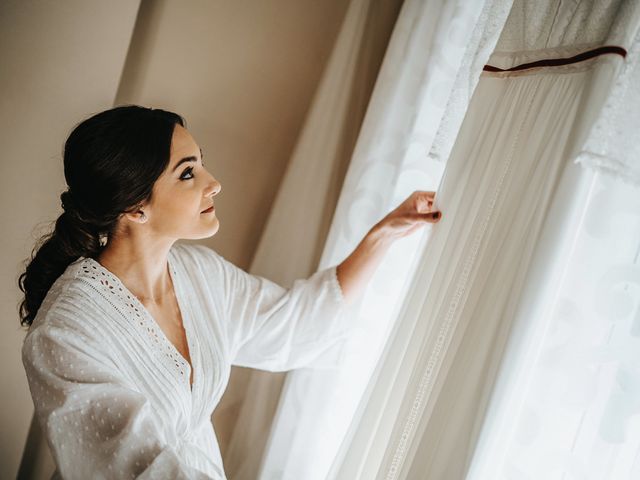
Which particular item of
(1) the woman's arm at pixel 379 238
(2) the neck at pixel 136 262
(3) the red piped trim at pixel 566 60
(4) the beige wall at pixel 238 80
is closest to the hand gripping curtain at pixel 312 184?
(4) the beige wall at pixel 238 80

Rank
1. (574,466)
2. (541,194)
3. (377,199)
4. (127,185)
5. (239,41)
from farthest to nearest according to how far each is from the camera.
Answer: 1. (239,41)
2. (377,199)
3. (127,185)
4. (541,194)
5. (574,466)

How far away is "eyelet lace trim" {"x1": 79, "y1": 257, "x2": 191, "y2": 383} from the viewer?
110 centimetres

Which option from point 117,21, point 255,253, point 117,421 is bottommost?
point 117,421

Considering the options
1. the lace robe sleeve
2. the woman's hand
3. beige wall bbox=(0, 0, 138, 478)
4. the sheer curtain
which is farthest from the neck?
the sheer curtain

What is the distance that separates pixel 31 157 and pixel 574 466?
55.5 inches

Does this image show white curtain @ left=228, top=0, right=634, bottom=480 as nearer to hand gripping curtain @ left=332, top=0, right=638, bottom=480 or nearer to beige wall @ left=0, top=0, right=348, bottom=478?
hand gripping curtain @ left=332, top=0, right=638, bottom=480

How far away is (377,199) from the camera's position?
1298 mm

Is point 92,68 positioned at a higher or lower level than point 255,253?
higher

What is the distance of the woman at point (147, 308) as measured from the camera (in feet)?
2.97

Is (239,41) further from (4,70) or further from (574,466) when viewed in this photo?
(574,466)

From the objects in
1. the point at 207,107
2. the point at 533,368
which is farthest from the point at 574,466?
the point at 207,107

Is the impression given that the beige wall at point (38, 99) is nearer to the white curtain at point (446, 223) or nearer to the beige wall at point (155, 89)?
the beige wall at point (155, 89)

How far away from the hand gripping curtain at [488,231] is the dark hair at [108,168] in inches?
23.8

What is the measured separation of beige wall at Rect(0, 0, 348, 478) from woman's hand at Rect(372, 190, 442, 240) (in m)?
0.57
